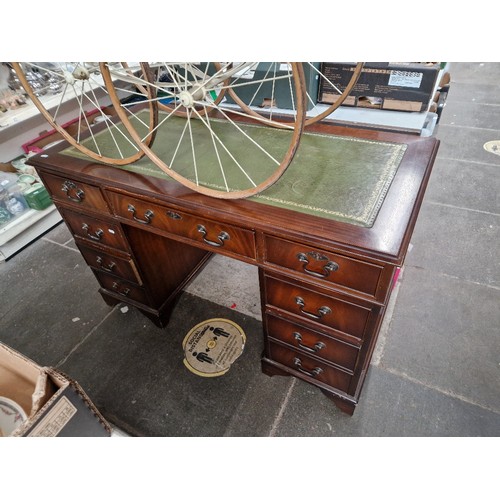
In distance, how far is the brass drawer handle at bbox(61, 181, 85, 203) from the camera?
1309mm

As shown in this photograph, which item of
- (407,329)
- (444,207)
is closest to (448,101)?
(444,207)

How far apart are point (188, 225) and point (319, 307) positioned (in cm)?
52

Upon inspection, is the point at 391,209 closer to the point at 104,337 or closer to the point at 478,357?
the point at 478,357

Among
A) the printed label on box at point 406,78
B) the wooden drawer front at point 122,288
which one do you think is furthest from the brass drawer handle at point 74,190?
the printed label on box at point 406,78

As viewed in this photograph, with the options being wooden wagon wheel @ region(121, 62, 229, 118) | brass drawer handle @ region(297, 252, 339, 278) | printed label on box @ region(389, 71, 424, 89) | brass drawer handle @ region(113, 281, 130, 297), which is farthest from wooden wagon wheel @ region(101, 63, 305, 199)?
brass drawer handle @ region(113, 281, 130, 297)

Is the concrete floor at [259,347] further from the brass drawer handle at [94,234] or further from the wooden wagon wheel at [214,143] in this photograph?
the wooden wagon wheel at [214,143]

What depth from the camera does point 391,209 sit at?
Answer: 0.92 meters

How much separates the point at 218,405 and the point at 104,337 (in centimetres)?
78

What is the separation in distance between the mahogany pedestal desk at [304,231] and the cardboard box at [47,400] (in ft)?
1.89

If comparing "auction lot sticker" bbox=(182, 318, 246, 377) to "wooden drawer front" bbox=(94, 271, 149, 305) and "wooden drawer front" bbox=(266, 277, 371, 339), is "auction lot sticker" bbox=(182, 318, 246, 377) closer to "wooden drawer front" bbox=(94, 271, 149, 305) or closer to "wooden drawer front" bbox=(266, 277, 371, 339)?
"wooden drawer front" bbox=(94, 271, 149, 305)

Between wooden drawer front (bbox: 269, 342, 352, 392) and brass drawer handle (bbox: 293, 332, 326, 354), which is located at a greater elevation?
brass drawer handle (bbox: 293, 332, 326, 354)

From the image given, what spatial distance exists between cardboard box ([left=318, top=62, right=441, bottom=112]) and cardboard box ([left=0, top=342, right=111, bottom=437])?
1766 millimetres

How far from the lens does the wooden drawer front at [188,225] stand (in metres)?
1.05

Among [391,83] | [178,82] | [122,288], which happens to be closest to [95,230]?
[122,288]
